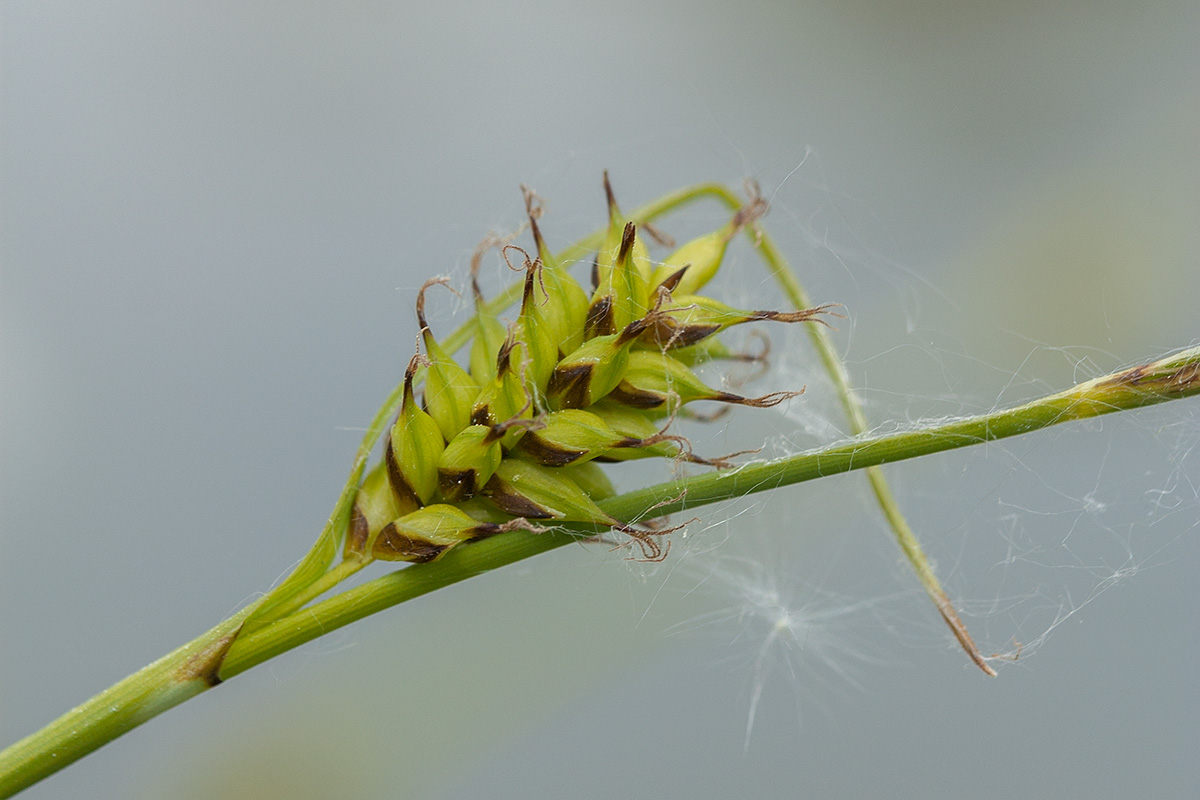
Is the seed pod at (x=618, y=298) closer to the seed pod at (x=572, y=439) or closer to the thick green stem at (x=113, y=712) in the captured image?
the seed pod at (x=572, y=439)

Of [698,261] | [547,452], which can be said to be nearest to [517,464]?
[547,452]

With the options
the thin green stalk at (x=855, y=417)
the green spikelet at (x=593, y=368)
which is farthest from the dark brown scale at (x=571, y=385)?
the thin green stalk at (x=855, y=417)

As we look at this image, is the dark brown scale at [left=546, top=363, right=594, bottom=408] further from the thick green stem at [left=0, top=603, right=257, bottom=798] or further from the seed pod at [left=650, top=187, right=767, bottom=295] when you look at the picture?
the thick green stem at [left=0, top=603, right=257, bottom=798]

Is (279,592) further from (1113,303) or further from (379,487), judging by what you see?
(1113,303)

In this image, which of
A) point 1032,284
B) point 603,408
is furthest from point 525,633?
point 1032,284

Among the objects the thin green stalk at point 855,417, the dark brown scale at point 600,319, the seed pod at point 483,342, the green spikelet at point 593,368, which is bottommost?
the thin green stalk at point 855,417

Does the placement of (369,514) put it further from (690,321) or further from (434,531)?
(690,321)
